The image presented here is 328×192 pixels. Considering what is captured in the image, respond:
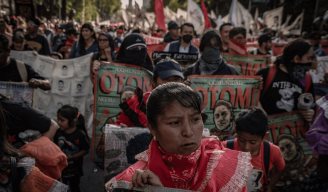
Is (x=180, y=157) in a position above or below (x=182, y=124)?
below

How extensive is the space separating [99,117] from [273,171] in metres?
2.42

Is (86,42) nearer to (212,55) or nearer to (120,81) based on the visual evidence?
(120,81)

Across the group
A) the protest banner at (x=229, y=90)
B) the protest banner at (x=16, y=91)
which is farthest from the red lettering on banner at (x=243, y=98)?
the protest banner at (x=16, y=91)

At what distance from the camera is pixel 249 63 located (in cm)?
728

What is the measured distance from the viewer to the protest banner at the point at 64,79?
6.79 meters

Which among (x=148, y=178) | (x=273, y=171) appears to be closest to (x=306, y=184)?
(x=273, y=171)

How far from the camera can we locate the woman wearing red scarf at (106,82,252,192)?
6.03ft

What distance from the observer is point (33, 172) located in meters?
2.46

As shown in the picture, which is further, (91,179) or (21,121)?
(91,179)

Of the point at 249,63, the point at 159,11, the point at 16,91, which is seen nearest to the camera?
the point at 16,91

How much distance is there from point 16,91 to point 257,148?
2.32 metres

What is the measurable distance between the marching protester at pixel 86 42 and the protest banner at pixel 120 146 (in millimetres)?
3985

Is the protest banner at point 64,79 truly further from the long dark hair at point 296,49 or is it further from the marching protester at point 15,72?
the long dark hair at point 296,49

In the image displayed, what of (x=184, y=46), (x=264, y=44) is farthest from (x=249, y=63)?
(x=184, y=46)
